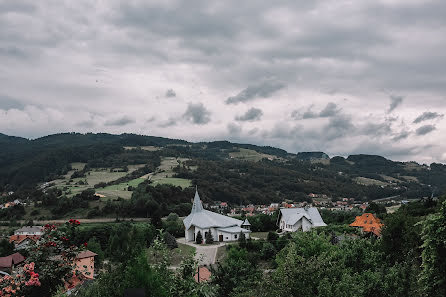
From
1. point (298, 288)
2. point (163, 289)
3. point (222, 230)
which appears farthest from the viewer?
point (222, 230)

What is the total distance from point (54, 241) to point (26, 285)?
1.03 metres

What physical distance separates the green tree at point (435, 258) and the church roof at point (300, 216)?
125 ft

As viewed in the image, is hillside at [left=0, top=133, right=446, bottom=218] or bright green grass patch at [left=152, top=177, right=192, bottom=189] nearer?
hillside at [left=0, top=133, right=446, bottom=218]

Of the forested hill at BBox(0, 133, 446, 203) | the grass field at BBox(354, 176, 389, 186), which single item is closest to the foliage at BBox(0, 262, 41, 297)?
the forested hill at BBox(0, 133, 446, 203)

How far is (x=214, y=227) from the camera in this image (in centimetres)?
4888

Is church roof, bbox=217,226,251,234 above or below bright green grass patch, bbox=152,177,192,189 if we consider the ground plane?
below

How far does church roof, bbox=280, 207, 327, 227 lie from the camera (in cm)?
5016

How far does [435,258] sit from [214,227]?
127 ft

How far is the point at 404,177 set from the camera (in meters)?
180

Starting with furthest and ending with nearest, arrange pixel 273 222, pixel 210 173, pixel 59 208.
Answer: pixel 210 173 < pixel 59 208 < pixel 273 222

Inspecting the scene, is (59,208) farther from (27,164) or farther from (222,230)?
(27,164)

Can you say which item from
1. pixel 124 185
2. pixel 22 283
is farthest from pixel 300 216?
pixel 124 185

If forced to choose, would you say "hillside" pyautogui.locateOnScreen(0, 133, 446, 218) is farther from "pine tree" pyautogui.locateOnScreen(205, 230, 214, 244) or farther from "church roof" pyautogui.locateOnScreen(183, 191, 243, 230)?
"pine tree" pyautogui.locateOnScreen(205, 230, 214, 244)

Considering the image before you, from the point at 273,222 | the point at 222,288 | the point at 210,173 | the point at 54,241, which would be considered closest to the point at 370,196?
the point at 210,173
